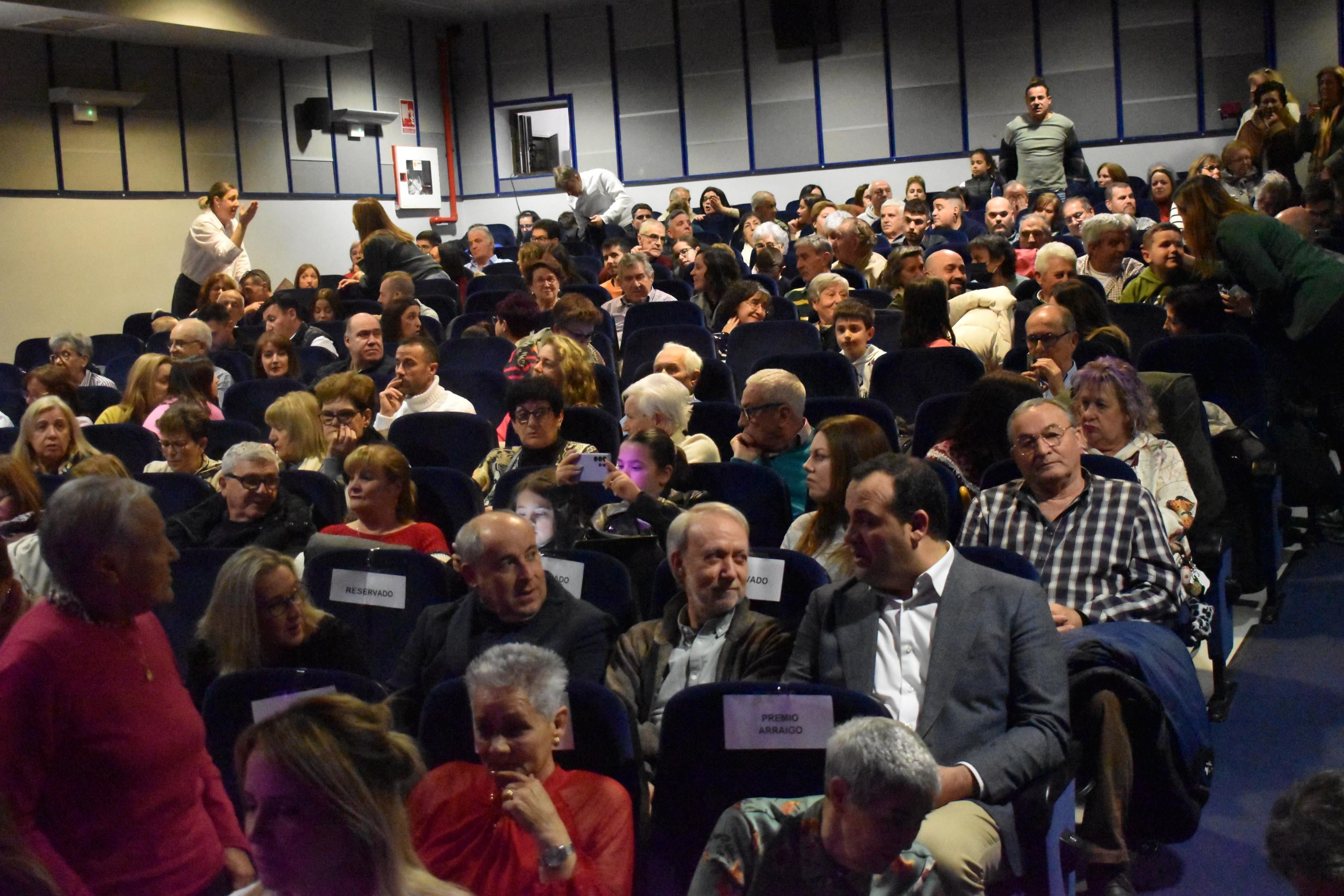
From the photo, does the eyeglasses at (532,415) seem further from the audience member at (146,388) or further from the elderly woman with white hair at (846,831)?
the elderly woman with white hair at (846,831)

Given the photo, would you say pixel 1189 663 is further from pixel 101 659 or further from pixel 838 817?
pixel 101 659

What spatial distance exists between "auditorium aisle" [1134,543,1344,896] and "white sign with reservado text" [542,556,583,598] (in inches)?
59.6

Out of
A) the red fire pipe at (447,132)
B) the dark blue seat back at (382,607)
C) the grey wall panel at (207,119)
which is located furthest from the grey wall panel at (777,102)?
the dark blue seat back at (382,607)

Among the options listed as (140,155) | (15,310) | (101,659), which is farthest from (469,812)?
(140,155)

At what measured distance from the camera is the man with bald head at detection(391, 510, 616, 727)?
9.30 feet

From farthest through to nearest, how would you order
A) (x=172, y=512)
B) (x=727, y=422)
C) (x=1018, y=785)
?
(x=727, y=422)
(x=172, y=512)
(x=1018, y=785)

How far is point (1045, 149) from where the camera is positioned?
10.5 metres

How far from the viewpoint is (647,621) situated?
2.89 m

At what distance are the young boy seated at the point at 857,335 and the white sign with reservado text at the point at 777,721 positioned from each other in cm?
303

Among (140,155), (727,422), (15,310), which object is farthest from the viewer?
(140,155)

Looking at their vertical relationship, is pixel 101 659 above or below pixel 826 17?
below

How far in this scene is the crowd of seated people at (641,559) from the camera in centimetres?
196

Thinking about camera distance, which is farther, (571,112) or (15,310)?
(571,112)

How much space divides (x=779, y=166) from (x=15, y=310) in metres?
7.69
